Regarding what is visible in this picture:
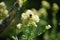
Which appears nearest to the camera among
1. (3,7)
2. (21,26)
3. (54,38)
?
(21,26)

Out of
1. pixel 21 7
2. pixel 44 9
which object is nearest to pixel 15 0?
pixel 21 7

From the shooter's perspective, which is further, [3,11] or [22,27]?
[3,11]

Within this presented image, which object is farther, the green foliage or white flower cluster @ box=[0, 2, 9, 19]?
white flower cluster @ box=[0, 2, 9, 19]

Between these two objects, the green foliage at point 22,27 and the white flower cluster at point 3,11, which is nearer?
the green foliage at point 22,27

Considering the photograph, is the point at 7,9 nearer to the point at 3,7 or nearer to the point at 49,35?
the point at 3,7

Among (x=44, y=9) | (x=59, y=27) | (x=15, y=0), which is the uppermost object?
(x=44, y=9)

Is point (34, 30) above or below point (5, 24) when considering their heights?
below

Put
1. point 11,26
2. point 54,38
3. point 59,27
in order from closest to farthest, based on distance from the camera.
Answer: point 11,26 < point 54,38 < point 59,27

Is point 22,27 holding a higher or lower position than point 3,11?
lower

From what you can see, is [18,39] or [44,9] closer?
[18,39]
